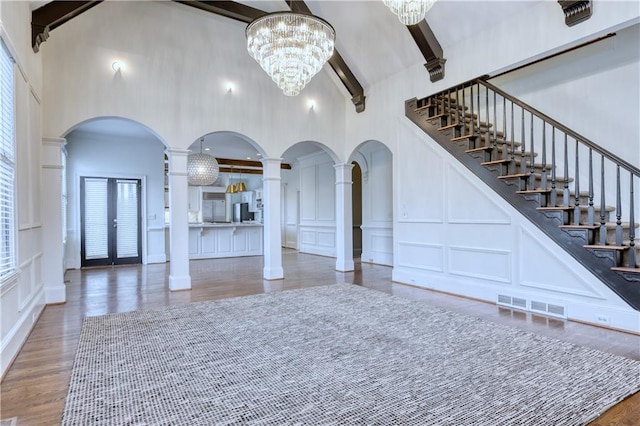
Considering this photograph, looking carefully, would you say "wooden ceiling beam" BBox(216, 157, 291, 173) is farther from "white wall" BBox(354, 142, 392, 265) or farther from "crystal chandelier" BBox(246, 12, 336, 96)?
"crystal chandelier" BBox(246, 12, 336, 96)

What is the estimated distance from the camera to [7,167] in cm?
307

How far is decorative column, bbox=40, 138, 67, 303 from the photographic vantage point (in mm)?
4805

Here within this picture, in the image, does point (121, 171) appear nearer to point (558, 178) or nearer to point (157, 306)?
point (157, 306)

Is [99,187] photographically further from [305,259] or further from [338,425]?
[338,425]

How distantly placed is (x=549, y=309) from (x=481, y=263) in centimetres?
101

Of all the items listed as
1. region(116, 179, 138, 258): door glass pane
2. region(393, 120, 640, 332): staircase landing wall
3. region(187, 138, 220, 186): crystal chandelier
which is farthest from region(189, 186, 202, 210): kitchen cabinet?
region(393, 120, 640, 332): staircase landing wall

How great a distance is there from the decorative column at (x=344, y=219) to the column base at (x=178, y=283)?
306 cm

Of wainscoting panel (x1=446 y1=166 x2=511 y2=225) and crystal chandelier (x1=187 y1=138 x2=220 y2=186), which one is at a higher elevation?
crystal chandelier (x1=187 y1=138 x2=220 y2=186)

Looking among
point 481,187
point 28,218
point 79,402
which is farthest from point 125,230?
point 481,187

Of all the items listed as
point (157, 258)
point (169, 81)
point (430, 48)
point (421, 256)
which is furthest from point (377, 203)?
point (157, 258)

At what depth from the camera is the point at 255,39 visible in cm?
417

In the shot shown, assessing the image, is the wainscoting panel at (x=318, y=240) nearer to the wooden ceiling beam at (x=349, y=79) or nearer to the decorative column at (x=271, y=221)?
the decorative column at (x=271, y=221)

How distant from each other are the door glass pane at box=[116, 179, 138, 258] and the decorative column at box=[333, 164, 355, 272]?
520 centimetres

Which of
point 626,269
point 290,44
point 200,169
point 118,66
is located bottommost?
point 626,269
